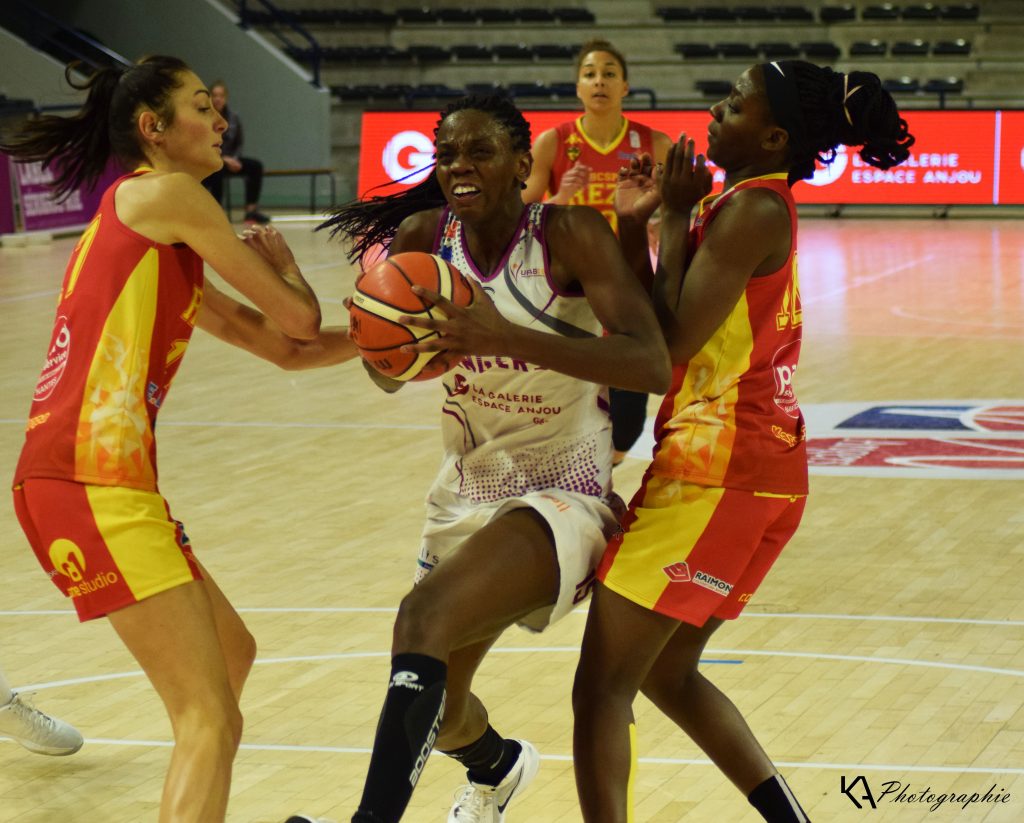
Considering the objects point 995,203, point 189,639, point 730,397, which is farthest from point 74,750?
point 995,203


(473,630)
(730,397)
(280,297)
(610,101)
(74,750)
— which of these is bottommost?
(74,750)

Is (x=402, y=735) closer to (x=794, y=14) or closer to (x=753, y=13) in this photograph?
(x=794, y=14)

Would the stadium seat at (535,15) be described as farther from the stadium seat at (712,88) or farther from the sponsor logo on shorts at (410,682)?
the sponsor logo on shorts at (410,682)

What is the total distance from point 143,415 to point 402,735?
79cm

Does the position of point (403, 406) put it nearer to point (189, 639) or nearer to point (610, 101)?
point (610, 101)

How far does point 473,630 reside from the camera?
310cm

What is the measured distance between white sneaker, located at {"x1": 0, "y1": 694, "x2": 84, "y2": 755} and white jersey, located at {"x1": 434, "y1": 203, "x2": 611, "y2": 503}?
4.67 feet

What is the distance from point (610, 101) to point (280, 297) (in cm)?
479

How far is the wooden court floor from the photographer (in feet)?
13.1

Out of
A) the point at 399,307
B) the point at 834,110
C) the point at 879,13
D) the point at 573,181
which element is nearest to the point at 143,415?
the point at 399,307

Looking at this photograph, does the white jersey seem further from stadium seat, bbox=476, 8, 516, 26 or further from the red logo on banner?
stadium seat, bbox=476, 8, 516, 26

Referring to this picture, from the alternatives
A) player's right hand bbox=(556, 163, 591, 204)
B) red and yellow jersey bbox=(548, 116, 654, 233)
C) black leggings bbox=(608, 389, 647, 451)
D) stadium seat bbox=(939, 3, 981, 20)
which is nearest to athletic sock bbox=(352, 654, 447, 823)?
black leggings bbox=(608, 389, 647, 451)

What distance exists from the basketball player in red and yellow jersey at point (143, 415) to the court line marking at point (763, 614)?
2201 millimetres

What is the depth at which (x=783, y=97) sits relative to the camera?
326 centimetres
